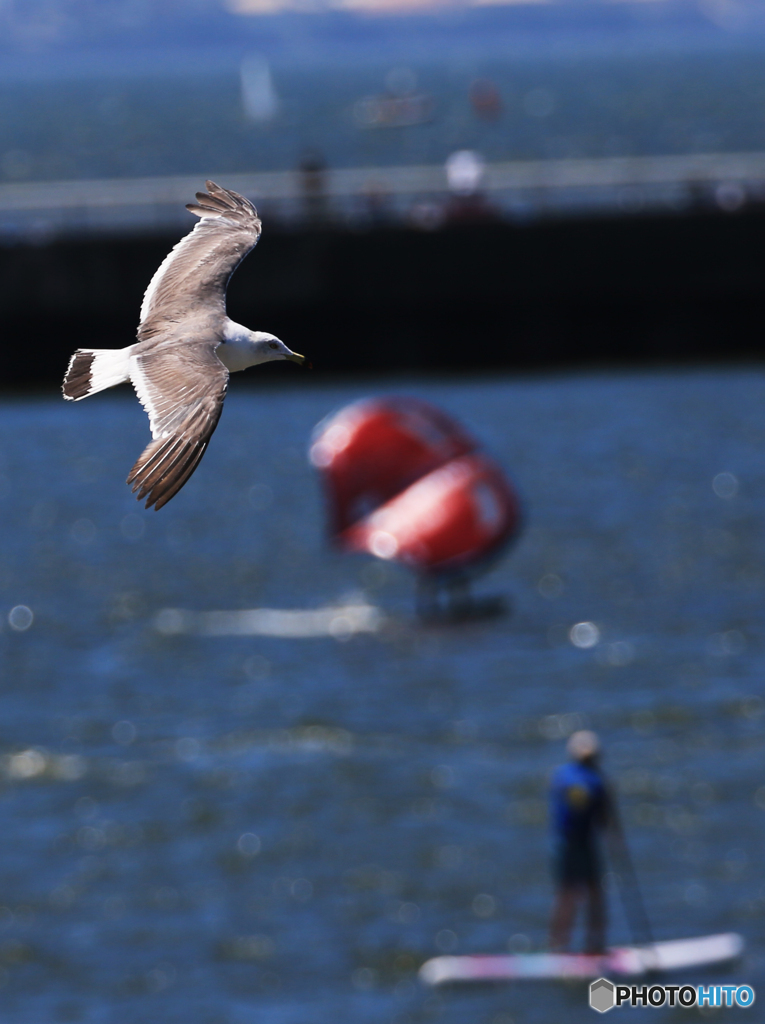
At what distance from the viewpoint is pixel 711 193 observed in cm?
5734

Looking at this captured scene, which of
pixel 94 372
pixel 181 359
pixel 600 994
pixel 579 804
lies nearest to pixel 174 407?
pixel 181 359

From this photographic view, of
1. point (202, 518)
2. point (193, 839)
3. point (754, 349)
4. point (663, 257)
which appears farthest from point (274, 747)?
point (754, 349)

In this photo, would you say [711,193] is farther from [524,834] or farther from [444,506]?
[524,834]

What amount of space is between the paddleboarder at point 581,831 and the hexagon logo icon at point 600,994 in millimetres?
543

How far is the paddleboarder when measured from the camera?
24.4m

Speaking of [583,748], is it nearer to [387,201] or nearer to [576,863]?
[576,863]

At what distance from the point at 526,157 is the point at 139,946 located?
11491cm

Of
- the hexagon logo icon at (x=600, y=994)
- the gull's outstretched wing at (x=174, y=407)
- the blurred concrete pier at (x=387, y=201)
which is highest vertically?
the blurred concrete pier at (x=387, y=201)

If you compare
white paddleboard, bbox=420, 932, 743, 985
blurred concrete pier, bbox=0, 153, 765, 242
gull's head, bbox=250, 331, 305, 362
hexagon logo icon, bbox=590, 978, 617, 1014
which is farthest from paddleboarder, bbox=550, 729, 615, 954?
blurred concrete pier, bbox=0, 153, 765, 242

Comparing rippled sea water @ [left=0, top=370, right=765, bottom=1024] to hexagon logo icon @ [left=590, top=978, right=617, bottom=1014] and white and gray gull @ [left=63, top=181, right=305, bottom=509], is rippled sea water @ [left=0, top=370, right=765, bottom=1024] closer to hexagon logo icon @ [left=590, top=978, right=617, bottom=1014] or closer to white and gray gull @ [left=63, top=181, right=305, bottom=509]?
hexagon logo icon @ [left=590, top=978, right=617, bottom=1014]

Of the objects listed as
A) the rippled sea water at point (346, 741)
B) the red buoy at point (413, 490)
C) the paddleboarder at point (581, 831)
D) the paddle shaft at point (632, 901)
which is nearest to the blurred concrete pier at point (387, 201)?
the rippled sea water at point (346, 741)

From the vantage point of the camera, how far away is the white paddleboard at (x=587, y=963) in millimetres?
27734

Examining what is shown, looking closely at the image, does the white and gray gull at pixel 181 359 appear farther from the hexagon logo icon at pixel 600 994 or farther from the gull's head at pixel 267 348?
the hexagon logo icon at pixel 600 994

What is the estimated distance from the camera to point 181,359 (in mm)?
9898
